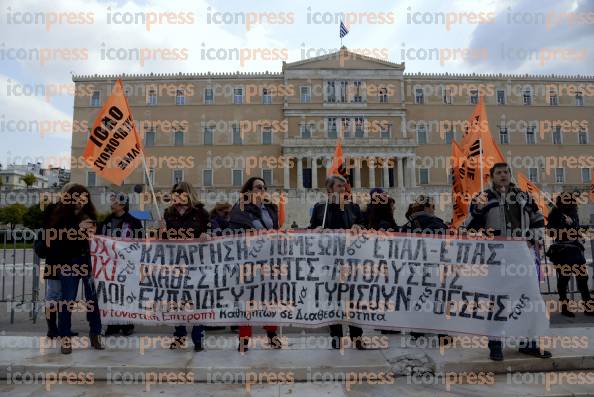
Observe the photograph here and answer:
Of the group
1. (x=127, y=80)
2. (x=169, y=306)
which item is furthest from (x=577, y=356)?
A: (x=127, y=80)

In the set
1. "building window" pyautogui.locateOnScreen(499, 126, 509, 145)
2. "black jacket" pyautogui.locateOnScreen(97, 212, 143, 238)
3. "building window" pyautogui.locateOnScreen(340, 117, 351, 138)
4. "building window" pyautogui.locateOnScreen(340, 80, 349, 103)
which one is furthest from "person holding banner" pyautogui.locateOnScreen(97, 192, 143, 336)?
"building window" pyautogui.locateOnScreen(499, 126, 509, 145)

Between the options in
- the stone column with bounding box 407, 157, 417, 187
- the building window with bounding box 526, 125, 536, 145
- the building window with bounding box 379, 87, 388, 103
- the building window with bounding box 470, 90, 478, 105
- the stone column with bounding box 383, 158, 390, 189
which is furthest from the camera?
the building window with bounding box 526, 125, 536, 145

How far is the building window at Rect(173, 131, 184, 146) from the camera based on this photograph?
156 ft

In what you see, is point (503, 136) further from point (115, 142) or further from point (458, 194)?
point (115, 142)

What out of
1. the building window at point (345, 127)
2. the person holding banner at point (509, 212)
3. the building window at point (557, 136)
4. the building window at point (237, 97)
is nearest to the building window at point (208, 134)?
the building window at point (237, 97)

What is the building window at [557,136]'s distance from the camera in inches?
1939

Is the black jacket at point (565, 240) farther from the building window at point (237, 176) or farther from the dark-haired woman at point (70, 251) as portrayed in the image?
the building window at point (237, 176)

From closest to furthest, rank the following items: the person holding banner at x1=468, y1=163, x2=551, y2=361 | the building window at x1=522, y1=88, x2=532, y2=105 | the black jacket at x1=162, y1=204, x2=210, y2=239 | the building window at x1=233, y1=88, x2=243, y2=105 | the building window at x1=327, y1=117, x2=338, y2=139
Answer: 1. the person holding banner at x1=468, y1=163, x2=551, y2=361
2. the black jacket at x1=162, y1=204, x2=210, y2=239
3. the building window at x1=327, y1=117, x2=338, y2=139
4. the building window at x1=233, y1=88, x2=243, y2=105
5. the building window at x1=522, y1=88, x2=532, y2=105

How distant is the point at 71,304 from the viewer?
533 cm

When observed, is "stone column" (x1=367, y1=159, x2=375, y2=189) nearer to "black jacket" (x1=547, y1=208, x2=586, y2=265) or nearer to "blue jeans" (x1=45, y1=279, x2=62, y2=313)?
"black jacket" (x1=547, y1=208, x2=586, y2=265)

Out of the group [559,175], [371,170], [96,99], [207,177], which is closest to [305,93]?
[371,170]

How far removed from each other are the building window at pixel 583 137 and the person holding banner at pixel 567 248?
167 ft

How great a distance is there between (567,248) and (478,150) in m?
2.71

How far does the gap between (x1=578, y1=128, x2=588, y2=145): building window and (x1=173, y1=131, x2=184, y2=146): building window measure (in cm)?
4471
